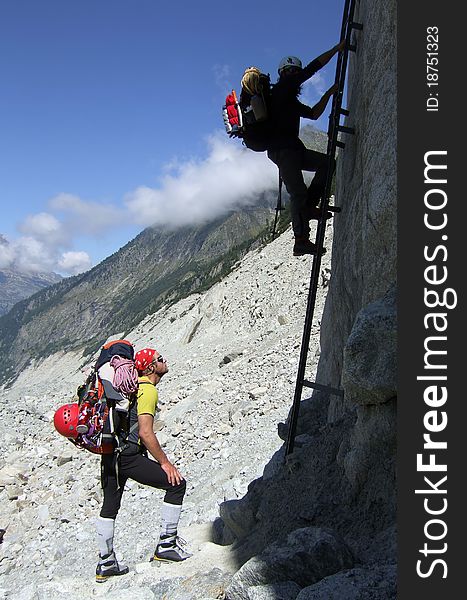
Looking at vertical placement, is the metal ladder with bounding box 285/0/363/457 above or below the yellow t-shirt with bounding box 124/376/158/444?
above

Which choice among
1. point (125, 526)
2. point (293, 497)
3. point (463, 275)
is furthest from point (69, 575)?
point (463, 275)

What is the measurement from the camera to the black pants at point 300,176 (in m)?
6.68

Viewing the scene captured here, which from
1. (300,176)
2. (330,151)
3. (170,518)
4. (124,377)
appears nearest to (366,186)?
(330,151)

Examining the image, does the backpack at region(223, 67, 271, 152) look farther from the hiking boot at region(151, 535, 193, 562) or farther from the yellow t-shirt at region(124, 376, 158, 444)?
the hiking boot at region(151, 535, 193, 562)

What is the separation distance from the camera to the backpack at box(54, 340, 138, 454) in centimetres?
584

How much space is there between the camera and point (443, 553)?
8.84ft

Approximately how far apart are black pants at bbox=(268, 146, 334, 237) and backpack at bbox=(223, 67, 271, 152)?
0.99 ft

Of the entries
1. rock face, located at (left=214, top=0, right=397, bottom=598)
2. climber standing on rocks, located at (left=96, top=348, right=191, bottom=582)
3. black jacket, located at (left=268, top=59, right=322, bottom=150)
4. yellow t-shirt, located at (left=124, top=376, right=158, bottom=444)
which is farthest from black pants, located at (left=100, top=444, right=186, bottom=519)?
black jacket, located at (left=268, top=59, right=322, bottom=150)

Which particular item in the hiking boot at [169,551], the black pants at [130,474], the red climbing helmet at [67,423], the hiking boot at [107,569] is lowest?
the hiking boot at [107,569]

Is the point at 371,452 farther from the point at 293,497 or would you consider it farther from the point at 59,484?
the point at 59,484

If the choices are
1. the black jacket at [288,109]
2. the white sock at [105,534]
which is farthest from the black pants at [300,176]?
the white sock at [105,534]

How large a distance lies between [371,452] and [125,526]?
7141 millimetres

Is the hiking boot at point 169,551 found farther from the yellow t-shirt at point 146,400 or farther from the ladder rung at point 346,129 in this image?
the ladder rung at point 346,129

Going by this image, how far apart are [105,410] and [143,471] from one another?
867 millimetres
